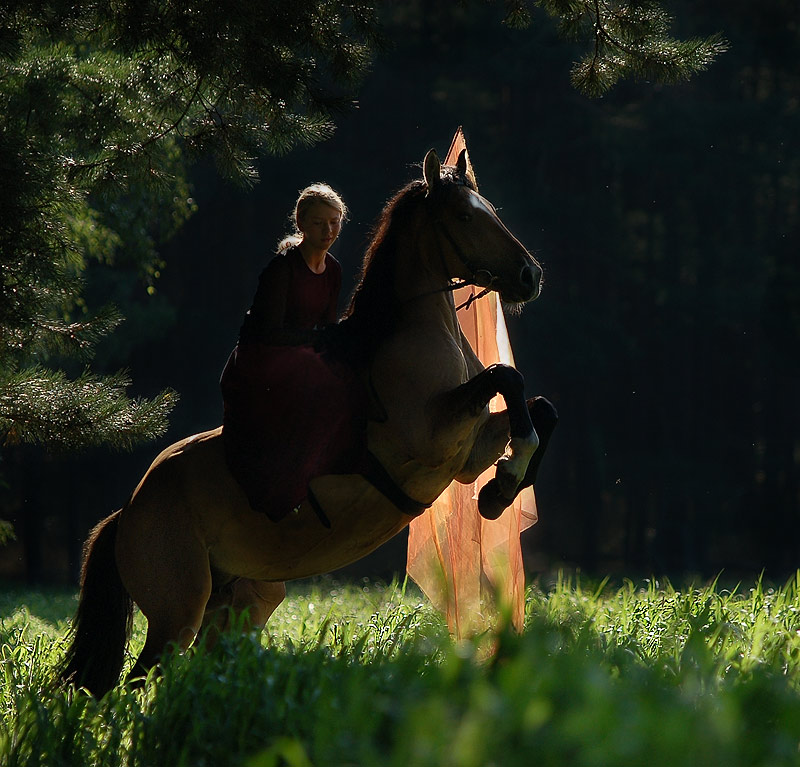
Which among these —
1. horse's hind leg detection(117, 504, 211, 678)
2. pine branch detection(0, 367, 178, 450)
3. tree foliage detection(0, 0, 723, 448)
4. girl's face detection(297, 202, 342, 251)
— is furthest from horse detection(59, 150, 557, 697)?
pine branch detection(0, 367, 178, 450)

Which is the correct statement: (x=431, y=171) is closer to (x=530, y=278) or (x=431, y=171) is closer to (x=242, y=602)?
(x=530, y=278)

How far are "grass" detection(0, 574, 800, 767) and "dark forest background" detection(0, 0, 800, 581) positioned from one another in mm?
16933

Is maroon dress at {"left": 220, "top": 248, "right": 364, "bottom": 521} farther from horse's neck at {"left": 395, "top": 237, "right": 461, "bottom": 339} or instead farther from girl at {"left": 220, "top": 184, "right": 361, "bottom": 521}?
horse's neck at {"left": 395, "top": 237, "right": 461, "bottom": 339}

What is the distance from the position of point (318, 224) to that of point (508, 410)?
3.32ft

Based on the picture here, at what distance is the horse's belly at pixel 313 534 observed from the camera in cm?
412

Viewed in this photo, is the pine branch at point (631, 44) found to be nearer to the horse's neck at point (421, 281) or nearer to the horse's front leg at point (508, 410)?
the horse's neck at point (421, 281)

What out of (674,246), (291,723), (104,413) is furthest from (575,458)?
(291,723)

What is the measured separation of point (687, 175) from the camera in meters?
22.4

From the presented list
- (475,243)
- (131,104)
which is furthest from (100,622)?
(131,104)

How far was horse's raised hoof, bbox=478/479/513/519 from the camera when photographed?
4078mm

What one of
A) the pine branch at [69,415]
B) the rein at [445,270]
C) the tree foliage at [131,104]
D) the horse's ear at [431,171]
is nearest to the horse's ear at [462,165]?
the horse's ear at [431,171]

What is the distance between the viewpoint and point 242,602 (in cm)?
457

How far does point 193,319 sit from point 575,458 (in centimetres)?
871

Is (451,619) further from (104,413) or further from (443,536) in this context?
(104,413)
